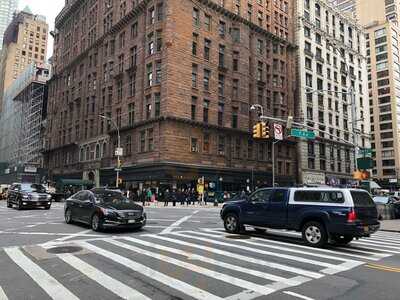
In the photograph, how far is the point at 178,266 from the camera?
8508 millimetres

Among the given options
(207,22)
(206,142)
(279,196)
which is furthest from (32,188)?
(207,22)

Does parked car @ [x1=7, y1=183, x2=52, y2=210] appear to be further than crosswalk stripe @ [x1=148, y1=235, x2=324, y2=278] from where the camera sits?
Yes

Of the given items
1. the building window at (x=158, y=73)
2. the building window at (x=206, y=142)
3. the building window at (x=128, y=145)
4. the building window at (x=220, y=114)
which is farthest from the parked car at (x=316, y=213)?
the building window at (x=128, y=145)

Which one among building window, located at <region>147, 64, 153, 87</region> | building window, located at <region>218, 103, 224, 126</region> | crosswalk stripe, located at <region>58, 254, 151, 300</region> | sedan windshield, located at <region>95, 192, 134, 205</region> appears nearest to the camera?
crosswalk stripe, located at <region>58, 254, 151, 300</region>

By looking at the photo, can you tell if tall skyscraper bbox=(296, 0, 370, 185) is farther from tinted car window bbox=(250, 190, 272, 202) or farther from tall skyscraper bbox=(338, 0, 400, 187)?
tinted car window bbox=(250, 190, 272, 202)

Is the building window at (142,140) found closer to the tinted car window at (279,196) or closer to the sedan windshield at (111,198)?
the sedan windshield at (111,198)

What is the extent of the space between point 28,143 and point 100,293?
9595cm

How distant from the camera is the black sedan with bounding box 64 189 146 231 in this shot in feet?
45.6

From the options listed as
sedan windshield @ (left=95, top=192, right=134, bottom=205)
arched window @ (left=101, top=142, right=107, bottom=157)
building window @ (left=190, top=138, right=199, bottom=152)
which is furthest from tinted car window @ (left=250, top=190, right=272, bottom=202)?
arched window @ (left=101, top=142, right=107, bottom=157)

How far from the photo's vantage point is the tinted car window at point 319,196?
38.3 ft

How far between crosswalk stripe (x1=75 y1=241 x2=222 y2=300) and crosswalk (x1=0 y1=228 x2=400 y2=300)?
0.06 feet

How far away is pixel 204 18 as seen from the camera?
5103cm

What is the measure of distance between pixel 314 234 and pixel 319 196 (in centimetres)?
122

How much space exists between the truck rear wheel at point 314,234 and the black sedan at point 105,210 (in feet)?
20.1
